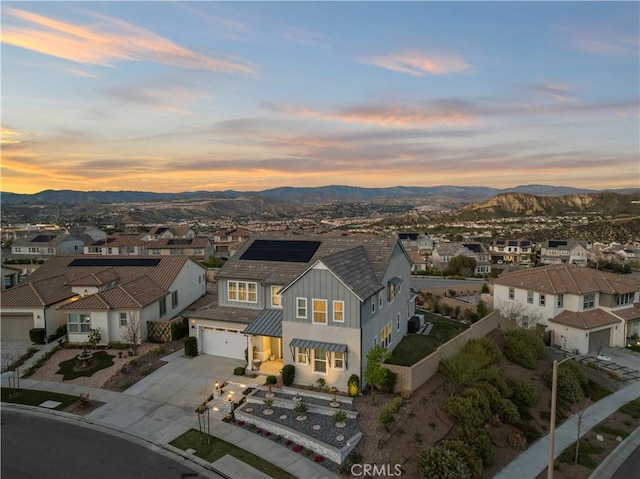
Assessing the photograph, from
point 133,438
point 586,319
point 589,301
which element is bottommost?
point 586,319

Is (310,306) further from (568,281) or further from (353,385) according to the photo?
(568,281)

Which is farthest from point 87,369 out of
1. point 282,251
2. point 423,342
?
point 423,342

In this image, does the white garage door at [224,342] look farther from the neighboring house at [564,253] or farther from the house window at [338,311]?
the neighboring house at [564,253]

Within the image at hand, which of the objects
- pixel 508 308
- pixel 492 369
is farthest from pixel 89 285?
pixel 508 308

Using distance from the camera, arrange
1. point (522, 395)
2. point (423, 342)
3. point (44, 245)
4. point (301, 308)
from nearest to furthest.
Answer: point (301, 308) → point (522, 395) → point (423, 342) → point (44, 245)

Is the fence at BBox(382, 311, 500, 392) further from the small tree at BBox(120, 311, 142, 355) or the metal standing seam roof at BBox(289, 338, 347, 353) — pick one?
the small tree at BBox(120, 311, 142, 355)

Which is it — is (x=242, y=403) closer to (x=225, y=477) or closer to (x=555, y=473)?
(x=225, y=477)

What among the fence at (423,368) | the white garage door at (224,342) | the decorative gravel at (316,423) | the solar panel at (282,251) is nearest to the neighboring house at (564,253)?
the fence at (423,368)

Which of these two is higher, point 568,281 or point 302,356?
point 568,281

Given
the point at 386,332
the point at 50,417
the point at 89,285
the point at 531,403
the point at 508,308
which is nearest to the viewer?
the point at 50,417
